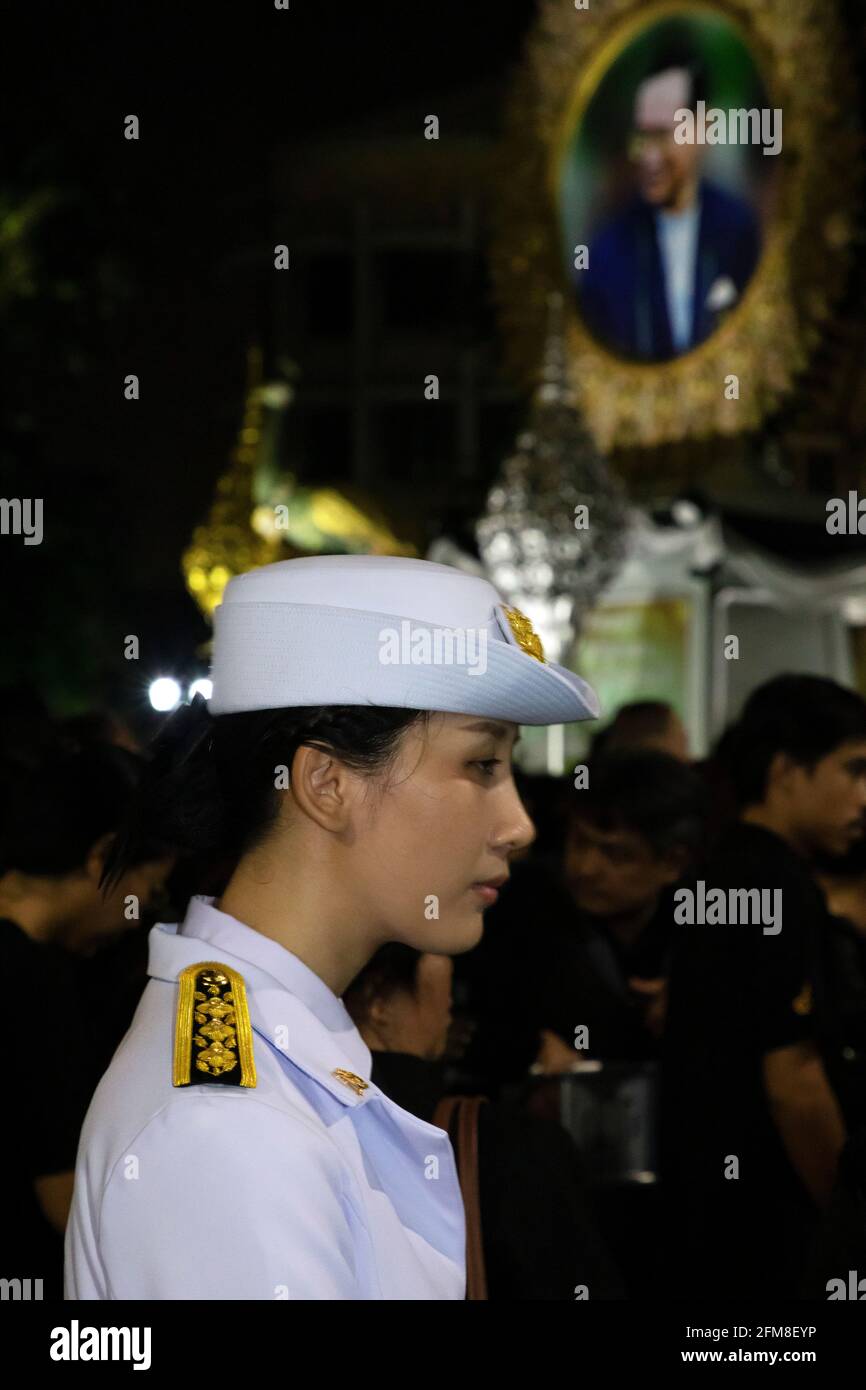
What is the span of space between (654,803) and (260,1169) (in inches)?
96.6

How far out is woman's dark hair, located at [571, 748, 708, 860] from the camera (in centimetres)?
370

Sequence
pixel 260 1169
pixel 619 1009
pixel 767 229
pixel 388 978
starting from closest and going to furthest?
pixel 260 1169
pixel 388 978
pixel 619 1009
pixel 767 229

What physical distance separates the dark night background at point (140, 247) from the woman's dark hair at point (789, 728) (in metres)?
7.30

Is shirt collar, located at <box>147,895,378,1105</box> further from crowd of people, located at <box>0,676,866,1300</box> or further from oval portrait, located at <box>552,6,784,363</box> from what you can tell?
oval portrait, located at <box>552,6,784,363</box>

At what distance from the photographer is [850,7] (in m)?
9.33

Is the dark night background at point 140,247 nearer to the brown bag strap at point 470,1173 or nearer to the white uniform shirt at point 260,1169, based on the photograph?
the brown bag strap at point 470,1173

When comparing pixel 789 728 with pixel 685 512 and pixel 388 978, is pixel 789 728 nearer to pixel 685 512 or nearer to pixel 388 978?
pixel 388 978

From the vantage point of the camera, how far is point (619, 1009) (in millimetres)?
3584

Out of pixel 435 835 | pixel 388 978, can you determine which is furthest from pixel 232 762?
pixel 388 978

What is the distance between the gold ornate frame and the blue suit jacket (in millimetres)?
103

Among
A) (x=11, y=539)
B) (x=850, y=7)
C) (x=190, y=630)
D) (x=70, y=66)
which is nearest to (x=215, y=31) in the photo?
(x=70, y=66)

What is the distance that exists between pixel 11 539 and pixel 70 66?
11.1ft
